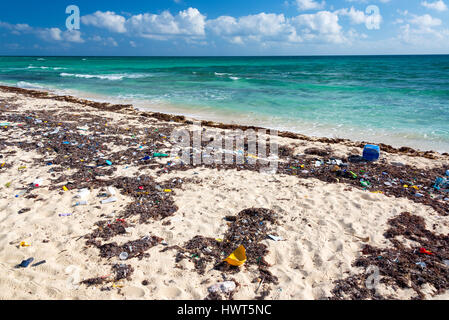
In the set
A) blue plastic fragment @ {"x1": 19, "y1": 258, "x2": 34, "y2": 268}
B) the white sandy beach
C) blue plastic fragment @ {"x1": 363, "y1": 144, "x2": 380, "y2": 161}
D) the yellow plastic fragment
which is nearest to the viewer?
the white sandy beach

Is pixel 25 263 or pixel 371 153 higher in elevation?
pixel 371 153

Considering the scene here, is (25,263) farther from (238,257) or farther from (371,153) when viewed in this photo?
(371,153)

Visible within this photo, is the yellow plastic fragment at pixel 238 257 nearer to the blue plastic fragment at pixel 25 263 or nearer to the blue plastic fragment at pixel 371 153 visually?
the blue plastic fragment at pixel 25 263

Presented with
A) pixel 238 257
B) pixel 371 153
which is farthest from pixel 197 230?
pixel 371 153

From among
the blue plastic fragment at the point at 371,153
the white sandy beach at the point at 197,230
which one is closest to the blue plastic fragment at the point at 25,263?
the white sandy beach at the point at 197,230

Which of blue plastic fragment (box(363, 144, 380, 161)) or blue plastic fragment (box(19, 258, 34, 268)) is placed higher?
blue plastic fragment (box(363, 144, 380, 161))

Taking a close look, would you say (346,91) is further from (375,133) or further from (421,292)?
(421,292)

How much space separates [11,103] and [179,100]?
769 cm

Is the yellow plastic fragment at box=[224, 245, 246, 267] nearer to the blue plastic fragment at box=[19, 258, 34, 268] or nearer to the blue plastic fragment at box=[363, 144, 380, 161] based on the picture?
the blue plastic fragment at box=[19, 258, 34, 268]

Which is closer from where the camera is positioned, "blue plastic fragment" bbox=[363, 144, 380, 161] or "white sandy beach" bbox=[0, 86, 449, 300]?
"white sandy beach" bbox=[0, 86, 449, 300]

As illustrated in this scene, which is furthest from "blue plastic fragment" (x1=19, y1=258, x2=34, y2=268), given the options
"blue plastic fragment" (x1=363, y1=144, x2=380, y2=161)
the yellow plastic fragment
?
"blue plastic fragment" (x1=363, y1=144, x2=380, y2=161)
